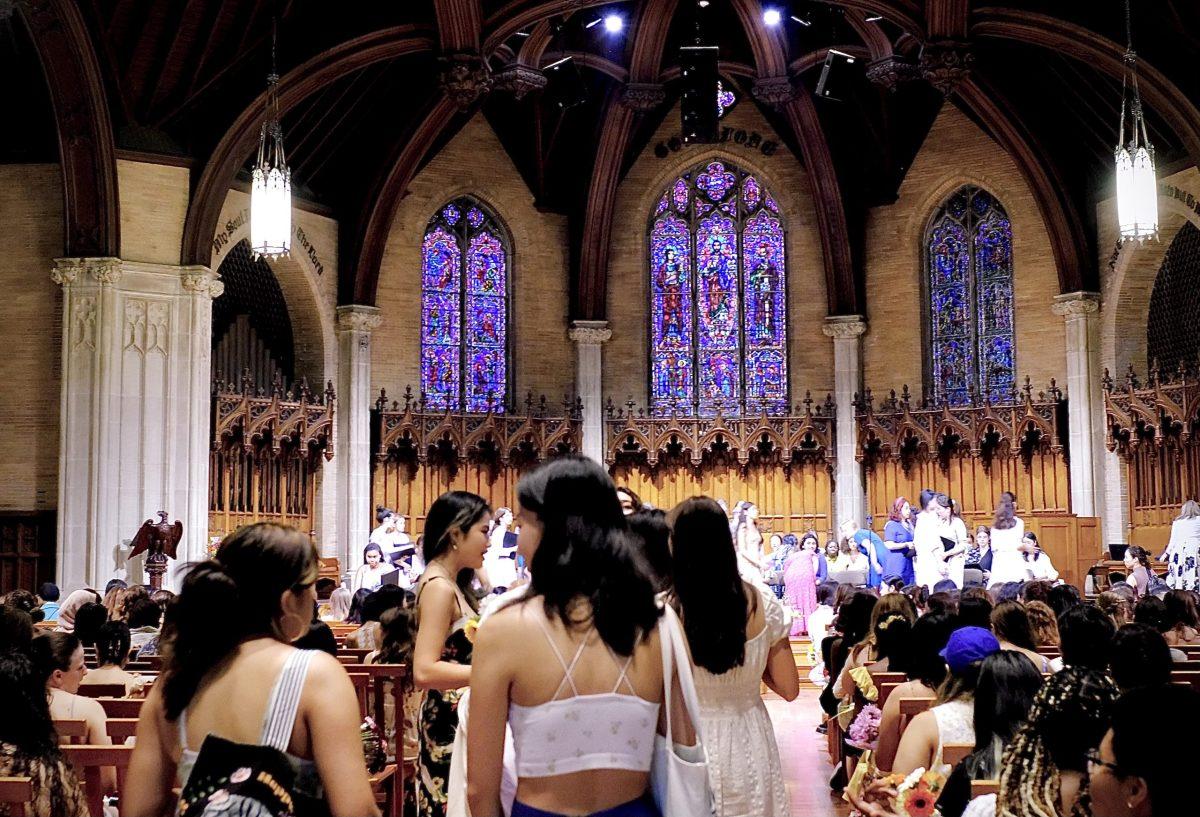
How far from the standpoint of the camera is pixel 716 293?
973 inches

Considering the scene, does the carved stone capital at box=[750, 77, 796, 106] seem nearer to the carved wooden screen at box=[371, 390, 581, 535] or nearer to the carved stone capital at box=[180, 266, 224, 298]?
the carved wooden screen at box=[371, 390, 581, 535]

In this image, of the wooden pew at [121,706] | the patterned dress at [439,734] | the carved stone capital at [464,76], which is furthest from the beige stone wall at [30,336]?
the patterned dress at [439,734]

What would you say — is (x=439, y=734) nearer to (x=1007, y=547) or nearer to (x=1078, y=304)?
(x=1007, y=547)

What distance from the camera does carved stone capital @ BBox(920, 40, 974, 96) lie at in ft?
61.1

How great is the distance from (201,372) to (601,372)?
7.96 metres

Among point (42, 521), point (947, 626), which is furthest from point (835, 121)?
point (947, 626)

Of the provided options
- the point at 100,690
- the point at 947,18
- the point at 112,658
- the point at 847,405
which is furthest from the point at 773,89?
the point at 100,690

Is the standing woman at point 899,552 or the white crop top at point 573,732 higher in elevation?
the white crop top at point 573,732

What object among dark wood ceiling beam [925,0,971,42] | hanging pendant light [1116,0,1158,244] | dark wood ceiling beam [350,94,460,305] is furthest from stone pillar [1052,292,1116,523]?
dark wood ceiling beam [350,94,460,305]

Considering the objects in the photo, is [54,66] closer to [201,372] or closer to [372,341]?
[201,372]

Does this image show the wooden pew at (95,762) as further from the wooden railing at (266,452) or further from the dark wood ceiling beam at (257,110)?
the wooden railing at (266,452)

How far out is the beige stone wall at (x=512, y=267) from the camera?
23188 mm

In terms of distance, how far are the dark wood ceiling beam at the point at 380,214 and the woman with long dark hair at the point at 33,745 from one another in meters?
18.1

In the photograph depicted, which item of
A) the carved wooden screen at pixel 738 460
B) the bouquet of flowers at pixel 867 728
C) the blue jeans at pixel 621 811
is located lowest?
the bouquet of flowers at pixel 867 728
